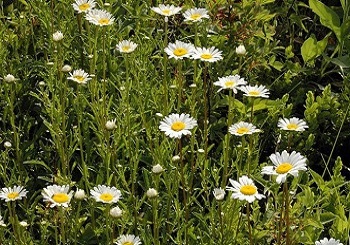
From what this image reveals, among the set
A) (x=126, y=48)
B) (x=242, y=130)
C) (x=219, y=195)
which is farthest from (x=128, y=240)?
(x=126, y=48)

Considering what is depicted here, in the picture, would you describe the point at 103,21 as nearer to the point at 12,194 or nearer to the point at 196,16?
the point at 196,16

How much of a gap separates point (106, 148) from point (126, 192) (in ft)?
0.50

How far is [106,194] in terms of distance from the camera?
1.80 meters

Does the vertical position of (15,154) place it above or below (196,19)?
below

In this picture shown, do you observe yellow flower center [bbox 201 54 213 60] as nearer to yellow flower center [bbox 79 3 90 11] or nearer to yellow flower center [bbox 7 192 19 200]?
yellow flower center [bbox 79 3 90 11]

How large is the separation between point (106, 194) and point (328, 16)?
1.22 metres

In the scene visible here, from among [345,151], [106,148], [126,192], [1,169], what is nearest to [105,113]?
[106,148]

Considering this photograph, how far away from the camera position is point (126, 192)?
198cm

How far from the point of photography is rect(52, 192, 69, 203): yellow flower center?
177 centimetres

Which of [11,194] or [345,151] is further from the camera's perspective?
[345,151]

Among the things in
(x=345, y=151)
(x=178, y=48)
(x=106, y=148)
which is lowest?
(x=345, y=151)

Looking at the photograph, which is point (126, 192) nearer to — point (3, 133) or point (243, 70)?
point (3, 133)

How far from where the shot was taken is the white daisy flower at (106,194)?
176 cm

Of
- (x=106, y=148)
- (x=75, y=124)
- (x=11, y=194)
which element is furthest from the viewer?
(x=75, y=124)
